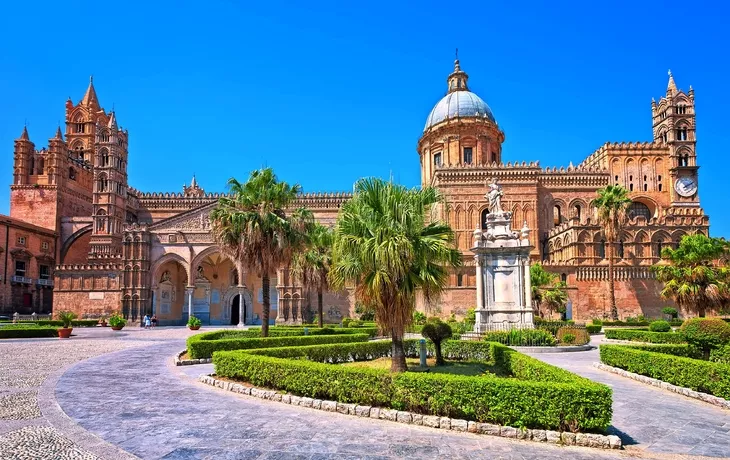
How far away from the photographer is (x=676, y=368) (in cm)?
1231

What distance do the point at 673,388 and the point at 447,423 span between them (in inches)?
269

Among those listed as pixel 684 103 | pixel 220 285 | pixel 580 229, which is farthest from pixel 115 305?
pixel 684 103

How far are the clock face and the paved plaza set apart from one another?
54066mm

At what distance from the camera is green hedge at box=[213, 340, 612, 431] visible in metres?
7.90

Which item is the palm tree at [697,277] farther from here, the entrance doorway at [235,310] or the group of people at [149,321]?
the group of people at [149,321]

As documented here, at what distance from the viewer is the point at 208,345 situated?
1778cm

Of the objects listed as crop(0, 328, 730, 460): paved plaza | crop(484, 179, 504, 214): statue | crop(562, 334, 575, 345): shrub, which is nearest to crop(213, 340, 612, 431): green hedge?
crop(0, 328, 730, 460): paved plaza

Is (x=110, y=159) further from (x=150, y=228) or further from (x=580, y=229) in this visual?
(x=580, y=229)

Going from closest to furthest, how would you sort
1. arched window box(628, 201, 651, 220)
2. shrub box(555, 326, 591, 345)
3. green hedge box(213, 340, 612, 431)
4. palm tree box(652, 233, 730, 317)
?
green hedge box(213, 340, 612, 431)
shrub box(555, 326, 591, 345)
palm tree box(652, 233, 730, 317)
arched window box(628, 201, 651, 220)

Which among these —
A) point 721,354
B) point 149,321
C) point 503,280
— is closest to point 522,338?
point 503,280

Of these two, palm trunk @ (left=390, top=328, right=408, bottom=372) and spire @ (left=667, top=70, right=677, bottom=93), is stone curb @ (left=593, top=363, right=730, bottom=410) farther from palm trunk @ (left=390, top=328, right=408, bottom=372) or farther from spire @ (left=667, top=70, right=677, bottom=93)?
spire @ (left=667, top=70, right=677, bottom=93)

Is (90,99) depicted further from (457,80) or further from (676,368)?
(676,368)

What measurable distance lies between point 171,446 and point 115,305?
46083 mm

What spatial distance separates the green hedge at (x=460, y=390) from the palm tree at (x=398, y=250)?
2727 mm
